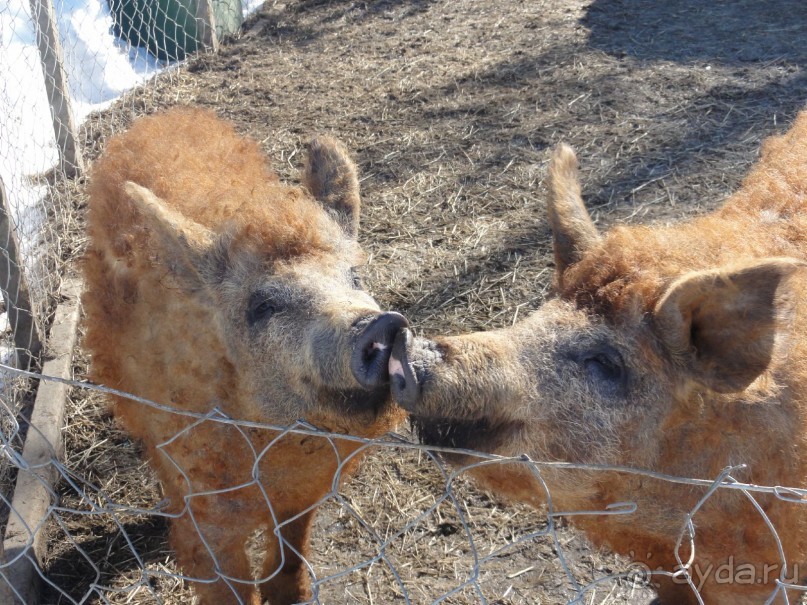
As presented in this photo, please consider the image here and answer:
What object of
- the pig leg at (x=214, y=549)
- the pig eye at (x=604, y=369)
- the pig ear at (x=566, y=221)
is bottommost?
the pig leg at (x=214, y=549)

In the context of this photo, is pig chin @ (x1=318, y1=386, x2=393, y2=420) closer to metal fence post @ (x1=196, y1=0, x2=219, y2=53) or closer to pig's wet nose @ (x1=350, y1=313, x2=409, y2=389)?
pig's wet nose @ (x1=350, y1=313, x2=409, y2=389)

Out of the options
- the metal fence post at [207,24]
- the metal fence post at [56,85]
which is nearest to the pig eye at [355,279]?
the metal fence post at [56,85]

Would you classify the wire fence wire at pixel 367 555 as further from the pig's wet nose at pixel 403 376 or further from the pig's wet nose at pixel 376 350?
the pig's wet nose at pixel 403 376

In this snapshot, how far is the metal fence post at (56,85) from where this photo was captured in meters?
6.62

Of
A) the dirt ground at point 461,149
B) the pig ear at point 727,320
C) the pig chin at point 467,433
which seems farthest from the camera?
the dirt ground at point 461,149

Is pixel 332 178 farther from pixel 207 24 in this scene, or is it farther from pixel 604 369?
pixel 207 24

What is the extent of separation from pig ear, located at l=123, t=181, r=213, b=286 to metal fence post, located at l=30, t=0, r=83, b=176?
12.3 feet

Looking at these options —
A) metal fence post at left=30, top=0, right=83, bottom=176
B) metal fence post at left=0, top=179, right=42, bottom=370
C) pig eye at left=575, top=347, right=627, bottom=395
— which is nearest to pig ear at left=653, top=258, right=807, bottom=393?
pig eye at left=575, top=347, right=627, bottom=395

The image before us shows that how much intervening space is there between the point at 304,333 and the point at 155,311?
982 millimetres

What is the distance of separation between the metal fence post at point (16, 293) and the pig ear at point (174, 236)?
6.15 feet

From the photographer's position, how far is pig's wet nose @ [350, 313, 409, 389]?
271cm

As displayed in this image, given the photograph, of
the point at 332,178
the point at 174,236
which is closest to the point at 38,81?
the point at 332,178

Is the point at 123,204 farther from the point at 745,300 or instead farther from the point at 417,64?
the point at 417,64

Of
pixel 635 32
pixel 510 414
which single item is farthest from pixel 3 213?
pixel 635 32
